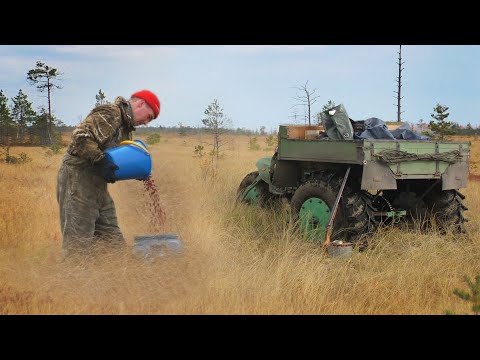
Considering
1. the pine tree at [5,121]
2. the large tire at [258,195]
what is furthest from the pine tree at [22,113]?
the large tire at [258,195]

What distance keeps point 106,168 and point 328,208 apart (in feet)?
11.9

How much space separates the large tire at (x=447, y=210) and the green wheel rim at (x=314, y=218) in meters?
1.94

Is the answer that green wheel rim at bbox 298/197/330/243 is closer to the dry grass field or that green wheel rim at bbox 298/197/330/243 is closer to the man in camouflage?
the dry grass field

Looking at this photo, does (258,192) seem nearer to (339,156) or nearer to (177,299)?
(339,156)

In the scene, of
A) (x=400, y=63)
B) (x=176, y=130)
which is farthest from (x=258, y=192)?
(x=176, y=130)

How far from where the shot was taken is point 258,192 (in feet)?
35.8

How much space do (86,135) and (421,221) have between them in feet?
18.9

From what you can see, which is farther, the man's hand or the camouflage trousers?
the camouflage trousers

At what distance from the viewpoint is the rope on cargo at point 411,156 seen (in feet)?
26.8

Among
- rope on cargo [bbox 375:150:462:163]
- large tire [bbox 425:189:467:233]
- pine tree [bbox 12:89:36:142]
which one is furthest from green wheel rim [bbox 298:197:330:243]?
pine tree [bbox 12:89:36:142]

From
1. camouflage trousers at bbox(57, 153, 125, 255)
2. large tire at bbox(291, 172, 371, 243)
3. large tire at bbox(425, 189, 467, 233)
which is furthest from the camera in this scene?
large tire at bbox(425, 189, 467, 233)

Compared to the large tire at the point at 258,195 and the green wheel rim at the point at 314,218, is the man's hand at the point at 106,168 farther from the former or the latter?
the large tire at the point at 258,195

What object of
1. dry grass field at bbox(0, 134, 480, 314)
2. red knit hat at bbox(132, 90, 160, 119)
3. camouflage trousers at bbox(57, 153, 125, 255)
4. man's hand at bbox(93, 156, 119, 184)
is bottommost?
dry grass field at bbox(0, 134, 480, 314)

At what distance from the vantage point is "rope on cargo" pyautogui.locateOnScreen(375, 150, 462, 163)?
8.18 metres
